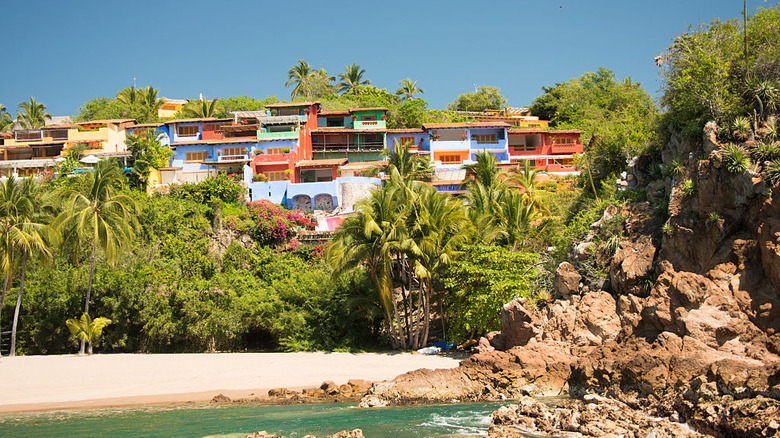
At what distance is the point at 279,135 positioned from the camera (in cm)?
5347

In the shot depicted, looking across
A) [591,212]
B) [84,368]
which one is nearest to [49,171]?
[84,368]

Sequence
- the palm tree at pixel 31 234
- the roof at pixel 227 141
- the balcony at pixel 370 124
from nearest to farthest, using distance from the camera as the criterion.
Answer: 1. the palm tree at pixel 31 234
2. the roof at pixel 227 141
3. the balcony at pixel 370 124

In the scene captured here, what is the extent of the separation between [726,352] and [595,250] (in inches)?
315

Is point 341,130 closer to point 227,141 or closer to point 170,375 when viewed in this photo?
point 227,141

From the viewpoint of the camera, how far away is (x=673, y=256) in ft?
69.8

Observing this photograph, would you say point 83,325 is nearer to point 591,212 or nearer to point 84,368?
point 84,368

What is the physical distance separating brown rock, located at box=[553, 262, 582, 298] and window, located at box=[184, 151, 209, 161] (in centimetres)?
3837

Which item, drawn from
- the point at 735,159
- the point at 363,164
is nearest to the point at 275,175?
the point at 363,164

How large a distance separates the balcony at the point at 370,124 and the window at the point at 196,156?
46.0 ft

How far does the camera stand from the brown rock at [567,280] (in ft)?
78.7

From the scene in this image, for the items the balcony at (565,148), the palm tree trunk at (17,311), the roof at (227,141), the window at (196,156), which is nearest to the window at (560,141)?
the balcony at (565,148)

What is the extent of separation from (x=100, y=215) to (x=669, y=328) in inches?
972

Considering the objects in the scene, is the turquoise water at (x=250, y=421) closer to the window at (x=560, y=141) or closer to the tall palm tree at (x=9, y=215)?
the tall palm tree at (x=9, y=215)

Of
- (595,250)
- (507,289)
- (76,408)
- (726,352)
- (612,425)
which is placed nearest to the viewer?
(612,425)
